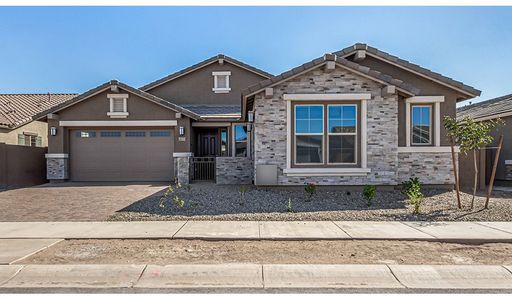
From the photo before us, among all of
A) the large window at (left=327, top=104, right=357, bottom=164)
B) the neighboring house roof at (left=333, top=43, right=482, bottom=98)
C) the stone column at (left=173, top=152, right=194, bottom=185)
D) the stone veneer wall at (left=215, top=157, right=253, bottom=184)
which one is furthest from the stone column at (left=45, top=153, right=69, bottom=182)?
the neighboring house roof at (left=333, top=43, right=482, bottom=98)

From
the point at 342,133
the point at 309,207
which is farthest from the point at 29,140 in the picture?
the point at 342,133

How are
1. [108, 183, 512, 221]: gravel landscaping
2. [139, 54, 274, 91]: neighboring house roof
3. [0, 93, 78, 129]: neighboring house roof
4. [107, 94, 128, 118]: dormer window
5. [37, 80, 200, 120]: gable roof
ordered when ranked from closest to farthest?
1. [108, 183, 512, 221]: gravel landscaping
2. [37, 80, 200, 120]: gable roof
3. [107, 94, 128, 118]: dormer window
4. [0, 93, 78, 129]: neighboring house roof
5. [139, 54, 274, 91]: neighboring house roof

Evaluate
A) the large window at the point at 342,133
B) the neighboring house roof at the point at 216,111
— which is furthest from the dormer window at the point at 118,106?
the large window at the point at 342,133

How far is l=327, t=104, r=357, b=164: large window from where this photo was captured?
414 inches

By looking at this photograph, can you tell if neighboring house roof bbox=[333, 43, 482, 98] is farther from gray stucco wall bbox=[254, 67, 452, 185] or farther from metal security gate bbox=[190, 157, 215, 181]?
metal security gate bbox=[190, 157, 215, 181]

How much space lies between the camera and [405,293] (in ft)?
13.0

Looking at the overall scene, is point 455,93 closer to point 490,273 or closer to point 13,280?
point 490,273

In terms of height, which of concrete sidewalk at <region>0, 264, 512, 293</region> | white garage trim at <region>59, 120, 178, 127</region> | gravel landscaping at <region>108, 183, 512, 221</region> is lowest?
concrete sidewalk at <region>0, 264, 512, 293</region>

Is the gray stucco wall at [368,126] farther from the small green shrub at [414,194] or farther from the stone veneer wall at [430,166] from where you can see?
the stone veneer wall at [430,166]

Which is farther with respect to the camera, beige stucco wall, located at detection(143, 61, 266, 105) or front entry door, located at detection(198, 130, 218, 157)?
beige stucco wall, located at detection(143, 61, 266, 105)

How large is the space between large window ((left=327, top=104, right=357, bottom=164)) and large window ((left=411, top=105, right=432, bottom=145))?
2665 mm

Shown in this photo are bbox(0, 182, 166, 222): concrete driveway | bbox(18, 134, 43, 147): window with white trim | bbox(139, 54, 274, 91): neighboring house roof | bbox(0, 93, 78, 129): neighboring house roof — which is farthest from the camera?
bbox(139, 54, 274, 91): neighboring house roof

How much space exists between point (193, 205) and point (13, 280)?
16.1 ft

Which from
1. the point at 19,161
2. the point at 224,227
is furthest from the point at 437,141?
the point at 19,161
